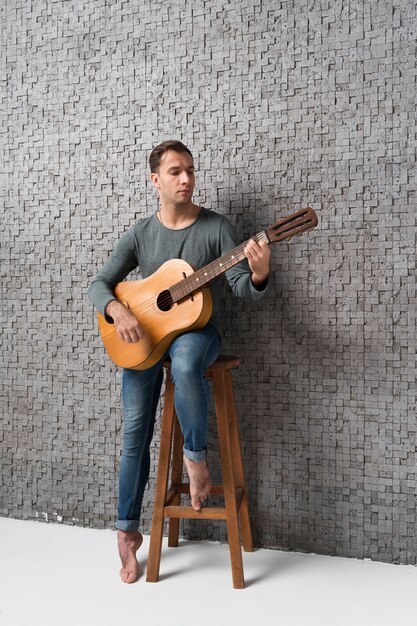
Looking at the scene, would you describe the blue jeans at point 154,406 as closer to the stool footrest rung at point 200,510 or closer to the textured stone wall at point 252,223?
the stool footrest rung at point 200,510

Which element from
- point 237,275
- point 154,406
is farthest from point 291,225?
point 154,406

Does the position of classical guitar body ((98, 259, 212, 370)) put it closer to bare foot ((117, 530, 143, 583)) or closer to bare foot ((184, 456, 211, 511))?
bare foot ((184, 456, 211, 511))

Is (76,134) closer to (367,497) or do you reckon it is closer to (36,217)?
(36,217)

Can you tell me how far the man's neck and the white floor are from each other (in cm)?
111

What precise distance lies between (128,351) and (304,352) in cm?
61

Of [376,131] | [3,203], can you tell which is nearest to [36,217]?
[3,203]

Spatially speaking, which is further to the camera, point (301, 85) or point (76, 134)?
point (76, 134)

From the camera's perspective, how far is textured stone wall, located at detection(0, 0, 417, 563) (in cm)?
223

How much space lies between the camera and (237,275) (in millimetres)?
2145

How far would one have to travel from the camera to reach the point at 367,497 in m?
2.28

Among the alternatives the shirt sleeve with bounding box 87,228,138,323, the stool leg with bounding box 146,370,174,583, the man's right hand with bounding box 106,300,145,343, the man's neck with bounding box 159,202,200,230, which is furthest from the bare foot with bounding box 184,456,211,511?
the man's neck with bounding box 159,202,200,230

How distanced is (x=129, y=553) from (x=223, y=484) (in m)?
0.38

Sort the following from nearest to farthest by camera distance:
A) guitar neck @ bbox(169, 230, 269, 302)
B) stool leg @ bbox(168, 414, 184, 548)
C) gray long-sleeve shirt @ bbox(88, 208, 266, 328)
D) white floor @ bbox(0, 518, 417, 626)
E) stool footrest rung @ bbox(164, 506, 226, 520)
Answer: white floor @ bbox(0, 518, 417, 626) → guitar neck @ bbox(169, 230, 269, 302) → stool footrest rung @ bbox(164, 506, 226, 520) → gray long-sleeve shirt @ bbox(88, 208, 266, 328) → stool leg @ bbox(168, 414, 184, 548)

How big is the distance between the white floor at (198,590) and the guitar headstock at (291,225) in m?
1.04
